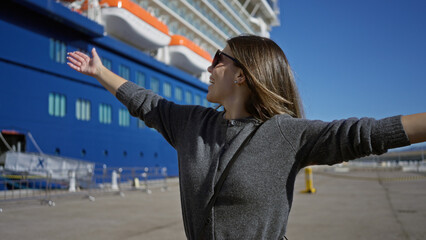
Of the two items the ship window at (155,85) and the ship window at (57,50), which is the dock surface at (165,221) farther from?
the ship window at (155,85)

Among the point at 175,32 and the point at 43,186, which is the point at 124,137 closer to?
the point at 43,186

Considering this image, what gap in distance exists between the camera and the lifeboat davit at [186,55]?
23750mm

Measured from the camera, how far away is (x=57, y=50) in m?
15.6

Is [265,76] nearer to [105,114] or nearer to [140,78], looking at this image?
[105,114]

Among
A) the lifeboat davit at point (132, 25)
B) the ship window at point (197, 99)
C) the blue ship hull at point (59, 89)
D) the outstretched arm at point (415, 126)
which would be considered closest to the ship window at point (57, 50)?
the blue ship hull at point (59, 89)

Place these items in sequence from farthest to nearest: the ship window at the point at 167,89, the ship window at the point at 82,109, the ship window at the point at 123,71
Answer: the ship window at the point at 167,89
the ship window at the point at 123,71
the ship window at the point at 82,109

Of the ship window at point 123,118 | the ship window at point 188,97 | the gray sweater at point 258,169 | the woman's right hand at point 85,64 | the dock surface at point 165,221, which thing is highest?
the ship window at point 188,97

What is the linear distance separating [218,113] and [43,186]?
42.6 feet

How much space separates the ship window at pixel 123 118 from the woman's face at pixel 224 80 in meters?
17.5

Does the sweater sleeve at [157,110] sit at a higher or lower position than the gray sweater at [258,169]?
higher

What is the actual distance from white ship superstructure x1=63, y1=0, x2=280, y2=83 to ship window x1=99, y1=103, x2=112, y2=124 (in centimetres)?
401

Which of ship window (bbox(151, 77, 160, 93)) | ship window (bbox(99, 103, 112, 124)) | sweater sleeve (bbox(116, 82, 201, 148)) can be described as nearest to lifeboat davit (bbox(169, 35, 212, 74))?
ship window (bbox(151, 77, 160, 93))

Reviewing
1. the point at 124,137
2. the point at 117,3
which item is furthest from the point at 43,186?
the point at 117,3

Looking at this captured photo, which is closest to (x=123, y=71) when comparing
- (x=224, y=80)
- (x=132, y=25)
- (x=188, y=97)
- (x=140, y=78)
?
(x=140, y=78)
